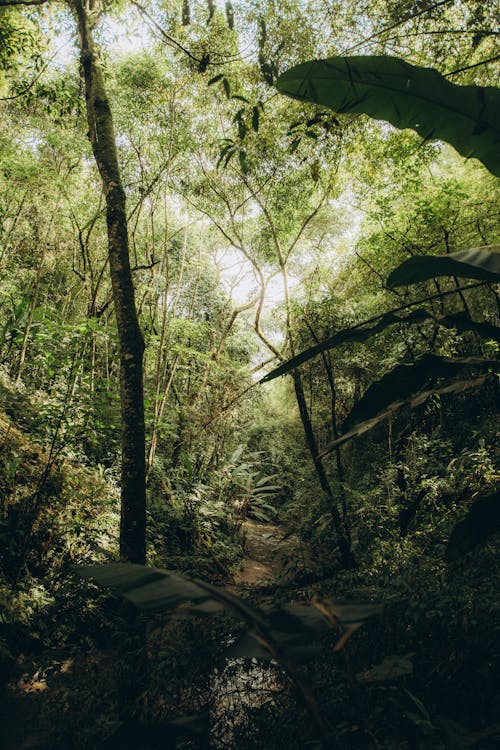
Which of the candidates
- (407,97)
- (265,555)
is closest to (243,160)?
(407,97)

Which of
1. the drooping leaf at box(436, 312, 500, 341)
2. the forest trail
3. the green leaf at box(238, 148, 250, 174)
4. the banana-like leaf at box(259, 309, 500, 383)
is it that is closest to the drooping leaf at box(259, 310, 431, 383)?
the banana-like leaf at box(259, 309, 500, 383)

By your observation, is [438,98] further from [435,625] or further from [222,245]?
[222,245]

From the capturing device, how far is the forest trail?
5543 millimetres

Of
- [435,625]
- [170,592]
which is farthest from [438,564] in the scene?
[170,592]

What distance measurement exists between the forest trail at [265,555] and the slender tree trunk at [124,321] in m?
1.83

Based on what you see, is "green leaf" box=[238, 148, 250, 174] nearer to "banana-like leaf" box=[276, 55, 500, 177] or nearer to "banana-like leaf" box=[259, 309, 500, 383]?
"banana-like leaf" box=[276, 55, 500, 177]

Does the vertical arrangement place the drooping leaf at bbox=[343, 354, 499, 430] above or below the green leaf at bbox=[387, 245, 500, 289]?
below

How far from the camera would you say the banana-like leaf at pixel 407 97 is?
160 cm

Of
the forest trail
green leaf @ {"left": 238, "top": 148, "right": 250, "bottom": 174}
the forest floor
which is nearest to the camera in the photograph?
green leaf @ {"left": 238, "top": 148, "right": 250, "bottom": 174}

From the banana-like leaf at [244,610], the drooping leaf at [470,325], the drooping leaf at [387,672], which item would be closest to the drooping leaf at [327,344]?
the drooping leaf at [470,325]

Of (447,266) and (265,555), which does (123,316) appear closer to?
(447,266)

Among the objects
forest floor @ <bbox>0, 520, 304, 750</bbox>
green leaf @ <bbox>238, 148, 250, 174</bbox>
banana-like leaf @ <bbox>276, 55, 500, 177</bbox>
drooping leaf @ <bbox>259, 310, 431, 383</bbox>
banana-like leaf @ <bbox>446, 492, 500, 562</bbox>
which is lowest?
forest floor @ <bbox>0, 520, 304, 750</bbox>

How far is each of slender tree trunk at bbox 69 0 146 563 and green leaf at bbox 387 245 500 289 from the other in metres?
2.28

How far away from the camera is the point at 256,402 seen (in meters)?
9.09
